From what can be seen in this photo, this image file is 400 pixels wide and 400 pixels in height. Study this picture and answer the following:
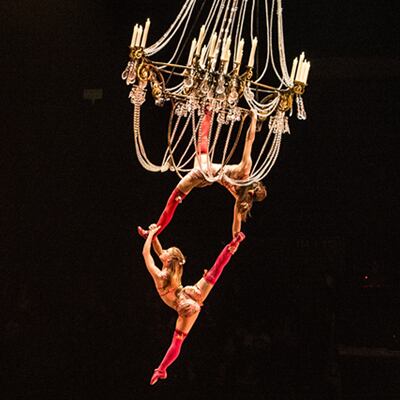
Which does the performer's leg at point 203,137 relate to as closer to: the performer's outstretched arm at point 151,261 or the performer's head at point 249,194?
the performer's head at point 249,194

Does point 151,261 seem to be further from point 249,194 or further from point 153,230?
point 249,194

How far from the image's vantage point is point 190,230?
3.30 meters

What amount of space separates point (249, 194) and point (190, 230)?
0.83 m

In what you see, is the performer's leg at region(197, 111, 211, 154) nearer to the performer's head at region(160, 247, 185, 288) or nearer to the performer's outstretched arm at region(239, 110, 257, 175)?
the performer's outstretched arm at region(239, 110, 257, 175)

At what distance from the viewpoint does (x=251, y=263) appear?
10.7 ft

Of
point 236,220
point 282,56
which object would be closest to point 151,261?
point 236,220

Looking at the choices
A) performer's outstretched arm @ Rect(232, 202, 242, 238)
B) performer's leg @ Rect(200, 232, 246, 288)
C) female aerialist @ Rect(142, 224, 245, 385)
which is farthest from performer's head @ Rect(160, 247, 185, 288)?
performer's outstretched arm @ Rect(232, 202, 242, 238)

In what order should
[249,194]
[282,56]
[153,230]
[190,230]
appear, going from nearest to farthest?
[282,56]
[249,194]
[153,230]
[190,230]

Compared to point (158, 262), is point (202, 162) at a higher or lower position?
higher

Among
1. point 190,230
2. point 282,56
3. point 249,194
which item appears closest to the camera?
point 282,56

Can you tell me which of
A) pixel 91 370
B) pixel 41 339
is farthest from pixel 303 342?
pixel 41 339

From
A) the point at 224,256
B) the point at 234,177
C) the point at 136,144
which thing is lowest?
the point at 224,256

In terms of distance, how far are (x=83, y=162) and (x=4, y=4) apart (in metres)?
0.75

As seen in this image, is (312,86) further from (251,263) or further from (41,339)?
(41,339)
